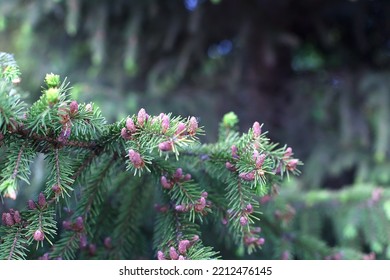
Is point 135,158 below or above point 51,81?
below

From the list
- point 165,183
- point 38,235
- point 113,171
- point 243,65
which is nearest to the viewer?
point 38,235

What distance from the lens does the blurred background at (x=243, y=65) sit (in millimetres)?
2221

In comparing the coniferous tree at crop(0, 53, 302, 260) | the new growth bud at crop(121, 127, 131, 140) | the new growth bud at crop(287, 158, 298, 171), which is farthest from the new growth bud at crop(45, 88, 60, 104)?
the new growth bud at crop(287, 158, 298, 171)

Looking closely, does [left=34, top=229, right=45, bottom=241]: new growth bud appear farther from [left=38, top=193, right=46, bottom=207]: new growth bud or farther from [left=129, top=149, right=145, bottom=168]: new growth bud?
[left=129, top=149, right=145, bottom=168]: new growth bud

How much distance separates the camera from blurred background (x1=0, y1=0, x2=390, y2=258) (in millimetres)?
2221

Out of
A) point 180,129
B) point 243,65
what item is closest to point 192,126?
point 180,129

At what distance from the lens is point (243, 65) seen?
261 centimetres

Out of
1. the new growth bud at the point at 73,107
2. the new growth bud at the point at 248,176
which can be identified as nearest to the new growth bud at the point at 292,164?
the new growth bud at the point at 248,176

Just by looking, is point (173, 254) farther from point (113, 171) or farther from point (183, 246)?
point (113, 171)

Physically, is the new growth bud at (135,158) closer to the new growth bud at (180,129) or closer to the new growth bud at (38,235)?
the new growth bud at (180,129)

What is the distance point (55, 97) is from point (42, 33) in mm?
1978

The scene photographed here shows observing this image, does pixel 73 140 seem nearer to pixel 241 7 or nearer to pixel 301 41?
pixel 241 7

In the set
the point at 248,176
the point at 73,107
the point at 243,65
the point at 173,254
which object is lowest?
the point at 173,254

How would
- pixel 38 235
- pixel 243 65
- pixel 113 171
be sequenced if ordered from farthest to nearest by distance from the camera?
pixel 243 65, pixel 113 171, pixel 38 235
